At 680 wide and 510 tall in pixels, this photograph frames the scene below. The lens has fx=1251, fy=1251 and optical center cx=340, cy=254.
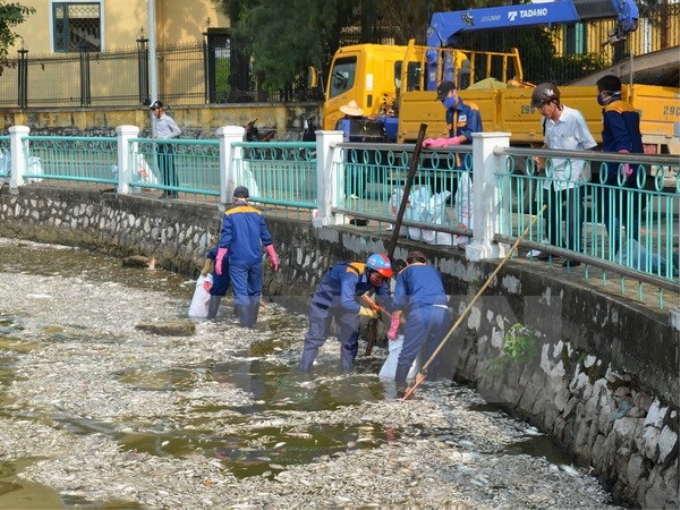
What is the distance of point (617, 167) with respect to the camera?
7.92 m

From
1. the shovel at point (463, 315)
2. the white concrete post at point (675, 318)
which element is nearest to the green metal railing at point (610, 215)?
the shovel at point (463, 315)

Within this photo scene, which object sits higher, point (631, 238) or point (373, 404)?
point (631, 238)

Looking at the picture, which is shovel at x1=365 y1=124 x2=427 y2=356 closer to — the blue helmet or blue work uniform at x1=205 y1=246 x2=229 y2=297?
the blue helmet

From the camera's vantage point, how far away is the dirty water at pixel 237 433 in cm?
690

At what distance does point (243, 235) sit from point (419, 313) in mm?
3202

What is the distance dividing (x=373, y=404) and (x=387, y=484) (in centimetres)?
193

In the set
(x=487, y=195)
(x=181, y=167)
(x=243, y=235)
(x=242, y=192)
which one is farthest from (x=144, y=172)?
(x=487, y=195)

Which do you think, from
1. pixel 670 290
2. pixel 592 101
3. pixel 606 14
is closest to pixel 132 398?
pixel 670 290

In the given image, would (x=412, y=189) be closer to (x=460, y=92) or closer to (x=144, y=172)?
(x=144, y=172)

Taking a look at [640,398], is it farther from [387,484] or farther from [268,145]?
[268,145]

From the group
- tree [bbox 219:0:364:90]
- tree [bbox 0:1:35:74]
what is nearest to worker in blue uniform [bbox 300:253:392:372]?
tree [bbox 219:0:364:90]

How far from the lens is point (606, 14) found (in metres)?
19.2

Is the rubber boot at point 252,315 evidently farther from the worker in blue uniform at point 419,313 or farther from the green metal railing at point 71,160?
the green metal railing at point 71,160

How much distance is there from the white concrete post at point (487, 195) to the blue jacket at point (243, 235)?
312 cm
